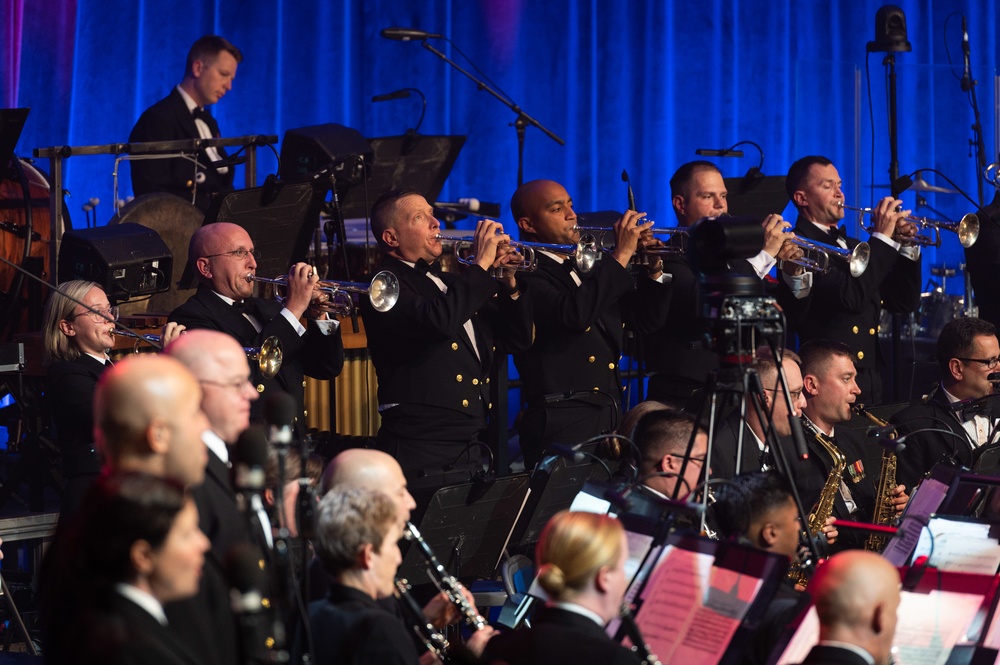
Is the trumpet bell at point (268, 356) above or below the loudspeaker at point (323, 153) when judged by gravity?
below

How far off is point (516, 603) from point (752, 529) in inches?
31.2

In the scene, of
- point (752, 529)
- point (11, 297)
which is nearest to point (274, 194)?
point (11, 297)

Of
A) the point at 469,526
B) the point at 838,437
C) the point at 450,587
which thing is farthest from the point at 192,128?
the point at 450,587

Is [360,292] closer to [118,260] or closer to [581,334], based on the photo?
[581,334]

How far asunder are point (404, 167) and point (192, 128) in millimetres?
1199

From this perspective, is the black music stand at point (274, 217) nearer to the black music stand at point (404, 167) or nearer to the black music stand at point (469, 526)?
the black music stand at point (404, 167)

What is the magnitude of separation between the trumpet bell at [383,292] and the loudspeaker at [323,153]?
1.46 metres

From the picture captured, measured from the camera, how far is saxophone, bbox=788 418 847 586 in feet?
16.6

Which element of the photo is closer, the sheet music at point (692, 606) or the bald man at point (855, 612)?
the bald man at point (855, 612)

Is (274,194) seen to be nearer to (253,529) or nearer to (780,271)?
(780,271)

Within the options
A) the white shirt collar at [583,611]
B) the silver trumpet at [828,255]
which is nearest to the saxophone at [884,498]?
the silver trumpet at [828,255]

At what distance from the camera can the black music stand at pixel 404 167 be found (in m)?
7.82

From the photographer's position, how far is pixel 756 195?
7.82 metres

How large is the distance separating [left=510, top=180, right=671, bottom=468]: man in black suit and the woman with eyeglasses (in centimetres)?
169
